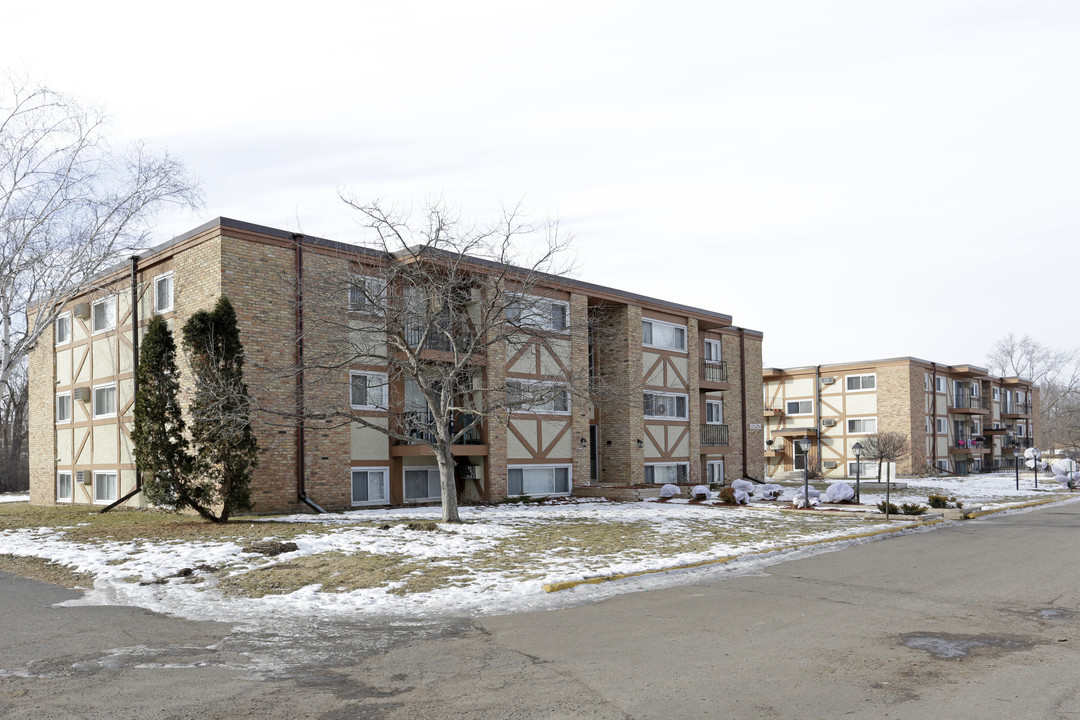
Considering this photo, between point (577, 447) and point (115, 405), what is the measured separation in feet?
50.8

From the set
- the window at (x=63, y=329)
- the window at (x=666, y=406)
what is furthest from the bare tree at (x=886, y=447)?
the window at (x=63, y=329)

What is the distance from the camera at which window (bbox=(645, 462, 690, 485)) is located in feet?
115

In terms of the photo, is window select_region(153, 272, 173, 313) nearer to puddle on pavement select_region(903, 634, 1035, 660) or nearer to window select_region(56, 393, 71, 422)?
window select_region(56, 393, 71, 422)

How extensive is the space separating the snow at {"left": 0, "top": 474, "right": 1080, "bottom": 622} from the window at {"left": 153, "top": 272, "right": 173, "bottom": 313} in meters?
7.78

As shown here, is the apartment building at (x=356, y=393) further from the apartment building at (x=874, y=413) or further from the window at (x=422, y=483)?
the apartment building at (x=874, y=413)

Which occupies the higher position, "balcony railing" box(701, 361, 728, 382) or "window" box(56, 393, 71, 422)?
"balcony railing" box(701, 361, 728, 382)

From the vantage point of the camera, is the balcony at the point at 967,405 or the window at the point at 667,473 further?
the balcony at the point at 967,405

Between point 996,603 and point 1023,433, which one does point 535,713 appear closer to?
point 996,603

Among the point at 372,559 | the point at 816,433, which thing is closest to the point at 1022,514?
the point at 372,559

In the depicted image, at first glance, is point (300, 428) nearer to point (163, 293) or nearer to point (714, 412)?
point (163, 293)

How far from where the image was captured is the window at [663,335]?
35.3 meters

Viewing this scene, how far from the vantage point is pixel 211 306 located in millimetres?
22562

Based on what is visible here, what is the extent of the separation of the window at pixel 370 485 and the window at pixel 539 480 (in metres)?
4.74

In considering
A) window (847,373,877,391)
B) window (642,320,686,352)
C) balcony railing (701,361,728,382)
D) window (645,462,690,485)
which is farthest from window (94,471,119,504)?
window (847,373,877,391)
